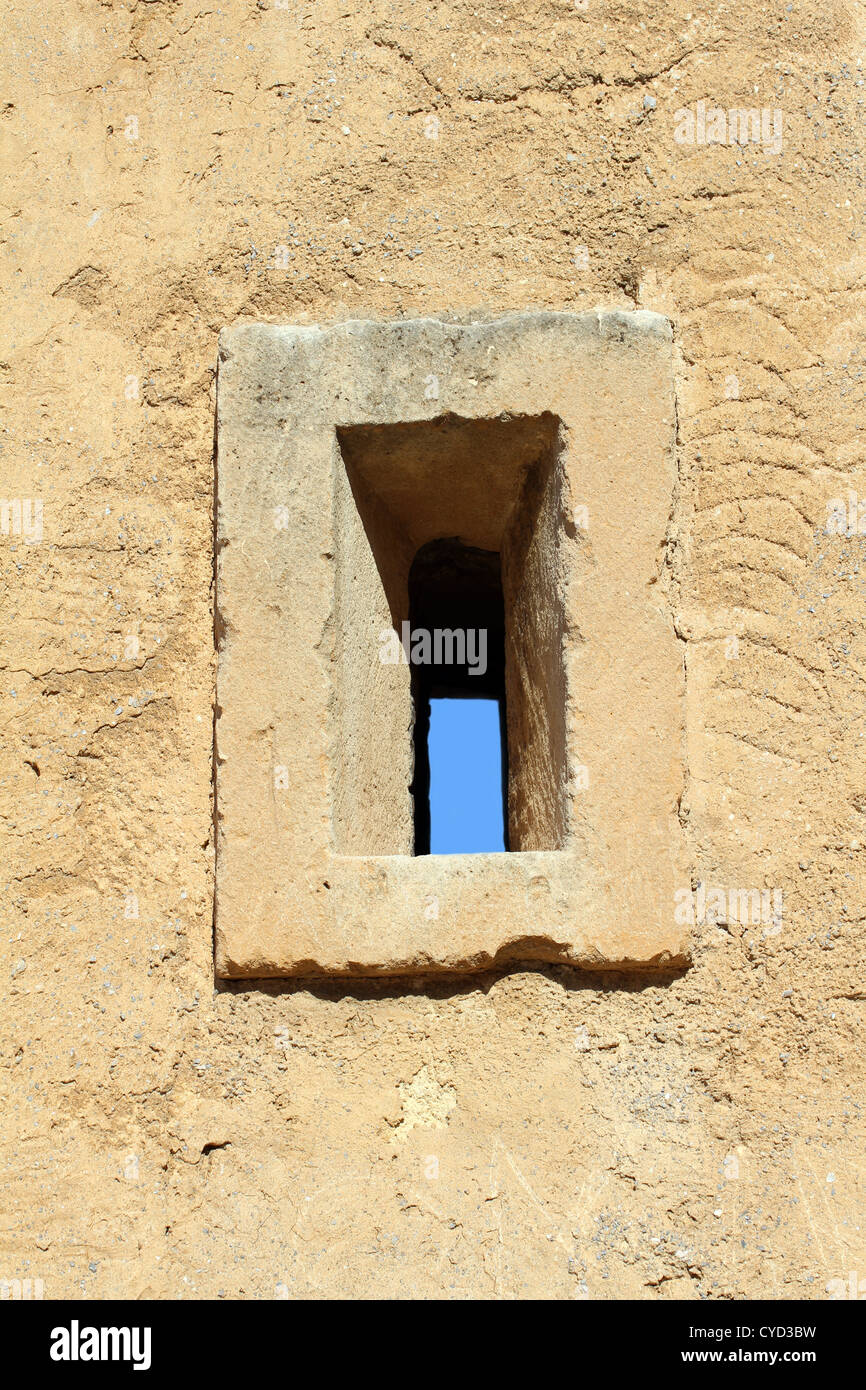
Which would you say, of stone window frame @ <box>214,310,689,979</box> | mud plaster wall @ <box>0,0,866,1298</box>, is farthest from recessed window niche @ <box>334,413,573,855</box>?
mud plaster wall @ <box>0,0,866,1298</box>

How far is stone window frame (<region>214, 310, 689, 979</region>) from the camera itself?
81.0 inches

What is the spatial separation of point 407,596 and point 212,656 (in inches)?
25.0

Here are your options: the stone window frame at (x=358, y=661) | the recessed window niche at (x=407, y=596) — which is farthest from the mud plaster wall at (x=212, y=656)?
the recessed window niche at (x=407, y=596)

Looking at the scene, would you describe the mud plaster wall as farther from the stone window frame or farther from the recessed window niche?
the recessed window niche

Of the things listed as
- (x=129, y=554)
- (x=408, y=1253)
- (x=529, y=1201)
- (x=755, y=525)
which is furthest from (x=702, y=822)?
(x=129, y=554)

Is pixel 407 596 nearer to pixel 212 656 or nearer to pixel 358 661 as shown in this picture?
pixel 358 661

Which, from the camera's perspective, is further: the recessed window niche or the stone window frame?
the recessed window niche

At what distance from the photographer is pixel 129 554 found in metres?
2.30

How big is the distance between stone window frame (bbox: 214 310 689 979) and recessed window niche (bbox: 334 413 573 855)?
0.05 feet

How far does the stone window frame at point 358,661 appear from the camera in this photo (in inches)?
81.0

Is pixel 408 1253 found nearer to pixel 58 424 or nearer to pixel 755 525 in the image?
pixel 755 525

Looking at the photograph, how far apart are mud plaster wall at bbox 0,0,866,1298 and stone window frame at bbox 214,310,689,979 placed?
75 mm

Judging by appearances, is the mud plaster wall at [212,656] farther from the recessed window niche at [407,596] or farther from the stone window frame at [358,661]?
the recessed window niche at [407,596]
